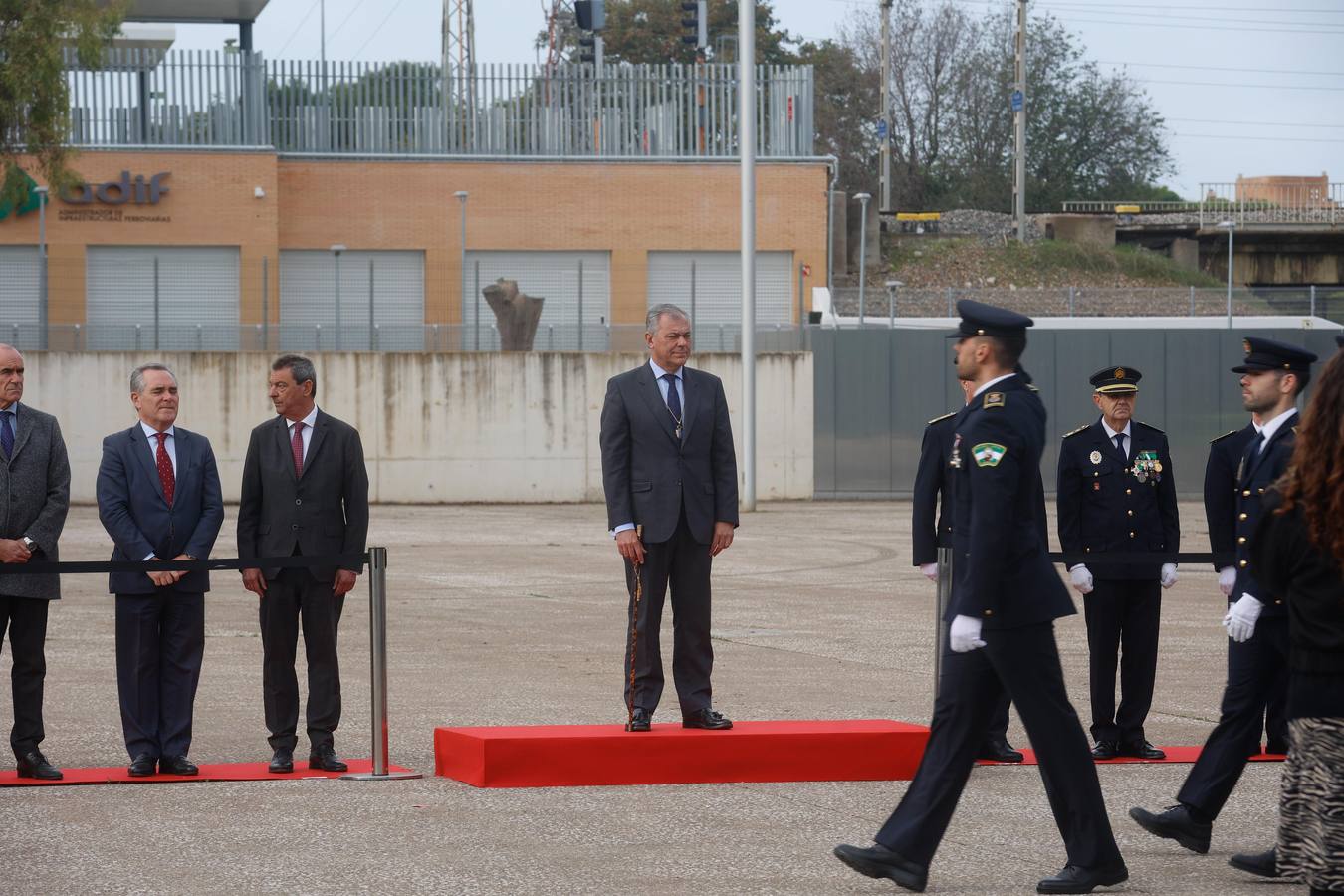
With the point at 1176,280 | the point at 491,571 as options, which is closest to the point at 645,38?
the point at 1176,280

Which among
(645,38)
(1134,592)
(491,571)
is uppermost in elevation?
(645,38)

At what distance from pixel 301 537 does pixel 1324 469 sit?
15.9ft

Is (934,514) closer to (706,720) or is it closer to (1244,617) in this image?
(706,720)

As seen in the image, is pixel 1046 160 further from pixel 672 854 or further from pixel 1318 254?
pixel 672 854

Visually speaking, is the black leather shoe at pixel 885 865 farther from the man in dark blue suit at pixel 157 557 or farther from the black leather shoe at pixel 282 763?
the man in dark blue suit at pixel 157 557

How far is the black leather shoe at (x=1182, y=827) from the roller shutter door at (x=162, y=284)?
2934 cm

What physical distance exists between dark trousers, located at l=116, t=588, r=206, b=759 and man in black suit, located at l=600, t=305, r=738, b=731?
76.8 inches

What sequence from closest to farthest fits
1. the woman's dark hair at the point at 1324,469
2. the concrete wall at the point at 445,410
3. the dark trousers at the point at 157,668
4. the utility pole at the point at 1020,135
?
the woman's dark hair at the point at 1324,469, the dark trousers at the point at 157,668, the concrete wall at the point at 445,410, the utility pole at the point at 1020,135

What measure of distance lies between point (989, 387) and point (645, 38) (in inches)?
2518

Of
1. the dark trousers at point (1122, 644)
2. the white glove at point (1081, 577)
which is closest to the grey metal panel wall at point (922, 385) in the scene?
the dark trousers at point (1122, 644)

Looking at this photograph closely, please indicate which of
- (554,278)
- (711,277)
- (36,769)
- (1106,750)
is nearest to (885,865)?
(1106,750)

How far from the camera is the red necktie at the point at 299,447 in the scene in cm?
827

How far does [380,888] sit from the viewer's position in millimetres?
6043

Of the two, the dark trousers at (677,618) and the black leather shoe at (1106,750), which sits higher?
the dark trousers at (677,618)
